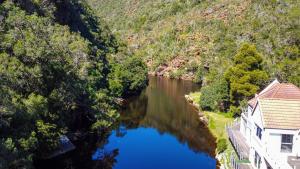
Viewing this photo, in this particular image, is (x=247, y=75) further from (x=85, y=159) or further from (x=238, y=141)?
(x=85, y=159)

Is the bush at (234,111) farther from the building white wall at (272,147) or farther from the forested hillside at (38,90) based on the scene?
the building white wall at (272,147)

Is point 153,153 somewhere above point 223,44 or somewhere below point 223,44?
below

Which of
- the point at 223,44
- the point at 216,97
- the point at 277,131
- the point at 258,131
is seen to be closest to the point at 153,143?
the point at 216,97

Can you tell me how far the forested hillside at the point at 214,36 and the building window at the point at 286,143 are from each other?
26.4m

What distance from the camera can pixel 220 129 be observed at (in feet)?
196

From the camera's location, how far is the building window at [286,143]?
36750 mm

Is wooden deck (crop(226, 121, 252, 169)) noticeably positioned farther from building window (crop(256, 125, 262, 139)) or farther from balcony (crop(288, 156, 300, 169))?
balcony (crop(288, 156, 300, 169))

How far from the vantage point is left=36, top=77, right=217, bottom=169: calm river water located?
49281 mm

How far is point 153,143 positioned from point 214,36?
87.5 m

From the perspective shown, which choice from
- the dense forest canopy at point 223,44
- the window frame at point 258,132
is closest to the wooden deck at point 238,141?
the window frame at point 258,132

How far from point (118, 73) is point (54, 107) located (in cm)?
4232

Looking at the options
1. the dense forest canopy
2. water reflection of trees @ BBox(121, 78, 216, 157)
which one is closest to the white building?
water reflection of trees @ BBox(121, 78, 216, 157)

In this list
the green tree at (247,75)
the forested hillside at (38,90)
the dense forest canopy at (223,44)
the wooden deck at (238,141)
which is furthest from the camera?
the dense forest canopy at (223,44)

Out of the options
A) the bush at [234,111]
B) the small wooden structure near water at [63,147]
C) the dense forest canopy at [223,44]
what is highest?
the dense forest canopy at [223,44]
